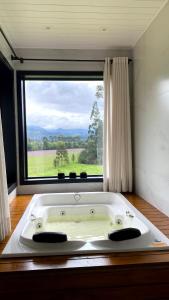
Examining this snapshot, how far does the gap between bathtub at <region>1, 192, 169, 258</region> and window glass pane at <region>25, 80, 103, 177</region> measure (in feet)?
1.99

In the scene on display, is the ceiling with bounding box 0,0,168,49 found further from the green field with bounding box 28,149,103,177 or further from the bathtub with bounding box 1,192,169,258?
the bathtub with bounding box 1,192,169,258

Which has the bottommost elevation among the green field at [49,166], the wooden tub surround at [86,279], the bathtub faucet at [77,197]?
the wooden tub surround at [86,279]

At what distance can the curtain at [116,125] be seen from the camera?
10.5 ft

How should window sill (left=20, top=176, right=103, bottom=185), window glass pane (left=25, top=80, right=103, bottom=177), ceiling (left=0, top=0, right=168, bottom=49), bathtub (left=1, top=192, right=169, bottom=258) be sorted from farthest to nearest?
window glass pane (left=25, top=80, right=103, bottom=177) → window sill (left=20, top=176, right=103, bottom=185) → ceiling (left=0, top=0, right=168, bottom=49) → bathtub (left=1, top=192, right=169, bottom=258)

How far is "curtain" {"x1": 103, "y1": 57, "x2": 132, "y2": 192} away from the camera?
127 inches

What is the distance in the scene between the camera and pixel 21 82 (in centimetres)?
340

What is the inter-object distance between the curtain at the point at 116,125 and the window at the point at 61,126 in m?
0.31

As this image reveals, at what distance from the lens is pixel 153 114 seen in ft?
8.58

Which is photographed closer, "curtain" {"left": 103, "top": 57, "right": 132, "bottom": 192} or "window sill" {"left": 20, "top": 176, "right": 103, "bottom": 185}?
"curtain" {"left": 103, "top": 57, "right": 132, "bottom": 192}

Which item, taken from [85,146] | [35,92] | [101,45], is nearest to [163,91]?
[101,45]

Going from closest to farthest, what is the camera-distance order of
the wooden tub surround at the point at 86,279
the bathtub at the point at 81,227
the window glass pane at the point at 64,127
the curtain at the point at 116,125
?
the wooden tub surround at the point at 86,279 → the bathtub at the point at 81,227 → the curtain at the point at 116,125 → the window glass pane at the point at 64,127

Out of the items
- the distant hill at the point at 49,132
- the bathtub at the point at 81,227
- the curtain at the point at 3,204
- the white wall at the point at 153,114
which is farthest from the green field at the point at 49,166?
the curtain at the point at 3,204

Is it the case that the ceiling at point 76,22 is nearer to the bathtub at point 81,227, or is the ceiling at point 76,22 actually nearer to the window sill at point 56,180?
the window sill at point 56,180

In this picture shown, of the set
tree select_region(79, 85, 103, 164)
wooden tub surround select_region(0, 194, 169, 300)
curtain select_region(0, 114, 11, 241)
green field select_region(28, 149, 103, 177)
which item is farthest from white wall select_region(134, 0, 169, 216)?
curtain select_region(0, 114, 11, 241)
